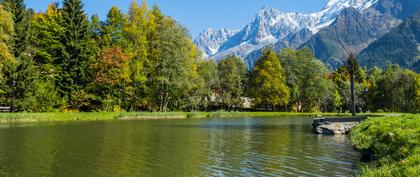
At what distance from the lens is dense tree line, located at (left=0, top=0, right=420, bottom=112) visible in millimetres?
63281

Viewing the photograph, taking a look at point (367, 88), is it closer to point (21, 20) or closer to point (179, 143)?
point (21, 20)

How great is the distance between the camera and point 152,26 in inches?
3263

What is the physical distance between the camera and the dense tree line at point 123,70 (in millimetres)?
63281

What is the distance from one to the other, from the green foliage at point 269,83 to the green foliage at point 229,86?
5343 mm

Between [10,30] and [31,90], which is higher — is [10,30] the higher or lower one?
the higher one

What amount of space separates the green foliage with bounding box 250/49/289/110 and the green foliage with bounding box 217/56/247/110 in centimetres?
534

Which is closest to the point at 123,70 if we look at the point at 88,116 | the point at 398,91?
the point at 88,116

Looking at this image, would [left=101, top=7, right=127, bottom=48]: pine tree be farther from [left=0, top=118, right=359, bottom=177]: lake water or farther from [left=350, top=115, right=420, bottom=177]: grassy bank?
[left=350, top=115, right=420, bottom=177]: grassy bank

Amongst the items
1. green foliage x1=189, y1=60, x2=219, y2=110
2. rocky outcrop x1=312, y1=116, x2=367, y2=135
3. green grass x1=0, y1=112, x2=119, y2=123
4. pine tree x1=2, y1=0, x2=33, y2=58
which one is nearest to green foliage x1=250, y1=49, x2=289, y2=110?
green foliage x1=189, y1=60, x2=219, y2=110

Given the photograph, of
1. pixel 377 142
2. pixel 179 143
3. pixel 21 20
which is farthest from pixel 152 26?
pixel 377 142

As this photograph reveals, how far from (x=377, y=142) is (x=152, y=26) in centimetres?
6648

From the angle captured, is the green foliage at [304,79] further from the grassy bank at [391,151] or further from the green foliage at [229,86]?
the grassy bank at [391,151]

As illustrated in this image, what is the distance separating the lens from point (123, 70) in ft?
245

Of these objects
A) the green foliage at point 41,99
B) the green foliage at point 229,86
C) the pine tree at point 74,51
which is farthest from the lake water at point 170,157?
the green foliage at point 229,86
